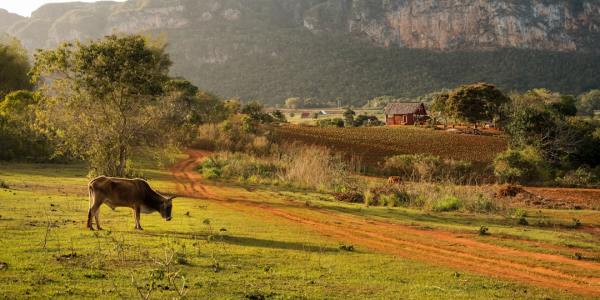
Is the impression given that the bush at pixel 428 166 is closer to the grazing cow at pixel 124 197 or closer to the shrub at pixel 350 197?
the shrub at pixel 350 197

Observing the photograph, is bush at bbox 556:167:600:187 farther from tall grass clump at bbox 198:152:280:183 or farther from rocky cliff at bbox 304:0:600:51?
rocky cliff at bbox 304:0:600:51

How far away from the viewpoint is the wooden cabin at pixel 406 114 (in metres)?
80.1

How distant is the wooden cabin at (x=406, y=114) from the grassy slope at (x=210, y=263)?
63773mm

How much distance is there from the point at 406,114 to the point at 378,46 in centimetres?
9279

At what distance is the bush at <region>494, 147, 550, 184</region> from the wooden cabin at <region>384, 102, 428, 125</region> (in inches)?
1603

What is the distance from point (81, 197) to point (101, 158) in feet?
13.1

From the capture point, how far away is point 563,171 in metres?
40.2

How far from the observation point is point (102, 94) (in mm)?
23953

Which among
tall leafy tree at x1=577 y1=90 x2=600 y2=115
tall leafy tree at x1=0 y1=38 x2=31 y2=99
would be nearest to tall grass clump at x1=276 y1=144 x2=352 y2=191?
tall leafy tree at x1=0 y1=38 x2=31 y2=99

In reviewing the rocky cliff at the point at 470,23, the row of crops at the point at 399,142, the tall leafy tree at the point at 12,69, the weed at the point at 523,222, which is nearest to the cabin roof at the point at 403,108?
the row of crops at the point at 399,142

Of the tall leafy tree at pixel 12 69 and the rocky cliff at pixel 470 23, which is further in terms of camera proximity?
the rocky cliff at pixel 470 23

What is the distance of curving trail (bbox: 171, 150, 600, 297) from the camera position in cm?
1190

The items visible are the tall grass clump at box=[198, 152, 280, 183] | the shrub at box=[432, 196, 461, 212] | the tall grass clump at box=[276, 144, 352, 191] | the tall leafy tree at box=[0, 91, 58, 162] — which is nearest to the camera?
the shrub at box=[432, 196, 461, 212]

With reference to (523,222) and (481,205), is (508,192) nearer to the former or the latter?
(481,205)
